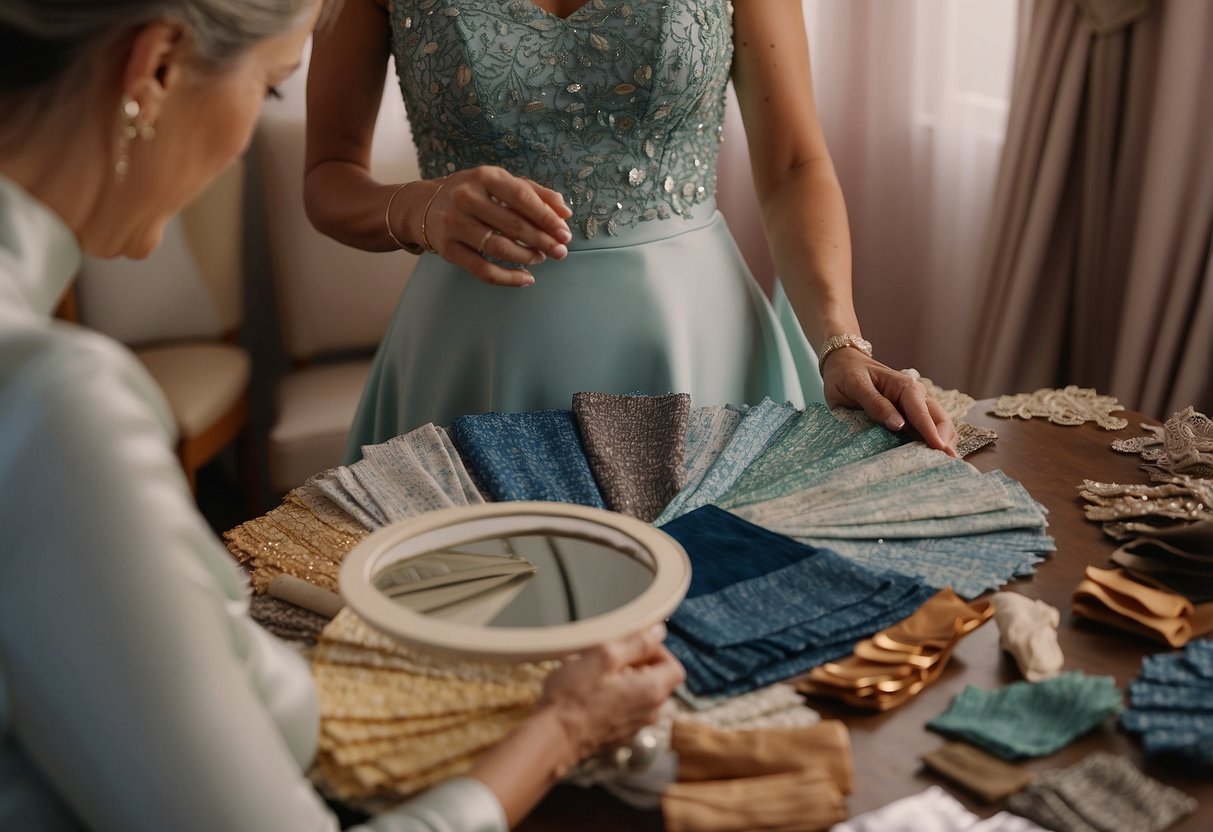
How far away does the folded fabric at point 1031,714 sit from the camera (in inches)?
30.8

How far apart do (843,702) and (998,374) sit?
2.37m

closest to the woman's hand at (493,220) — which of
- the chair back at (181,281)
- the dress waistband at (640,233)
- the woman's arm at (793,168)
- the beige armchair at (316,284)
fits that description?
the dress waistband at (640,233)

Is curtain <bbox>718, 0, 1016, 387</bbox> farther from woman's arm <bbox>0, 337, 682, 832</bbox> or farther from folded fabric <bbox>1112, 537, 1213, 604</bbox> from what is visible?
woman's arm <bbox>0, 337, 682, 832</bbox>

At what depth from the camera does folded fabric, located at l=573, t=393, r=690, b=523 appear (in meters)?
1.13

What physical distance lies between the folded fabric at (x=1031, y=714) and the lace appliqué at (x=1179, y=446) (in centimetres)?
49

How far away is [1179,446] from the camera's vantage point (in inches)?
50.0

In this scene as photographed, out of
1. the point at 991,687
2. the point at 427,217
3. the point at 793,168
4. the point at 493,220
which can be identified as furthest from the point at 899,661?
the point at 793,168

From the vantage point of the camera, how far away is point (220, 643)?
63 centimetres

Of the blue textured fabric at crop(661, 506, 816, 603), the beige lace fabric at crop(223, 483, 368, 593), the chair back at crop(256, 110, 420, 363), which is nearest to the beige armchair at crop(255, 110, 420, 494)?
the chair back at crop(256, 110, 420, 363)

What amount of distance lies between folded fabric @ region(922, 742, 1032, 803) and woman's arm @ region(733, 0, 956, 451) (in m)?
0.77

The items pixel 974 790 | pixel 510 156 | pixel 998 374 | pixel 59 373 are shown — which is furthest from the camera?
pixel 998 374

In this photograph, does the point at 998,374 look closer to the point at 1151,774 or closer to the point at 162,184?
the point at 1151,774

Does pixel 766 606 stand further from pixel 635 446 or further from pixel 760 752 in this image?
pixel 635 446

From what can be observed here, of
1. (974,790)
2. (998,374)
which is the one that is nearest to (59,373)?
(974,790)
